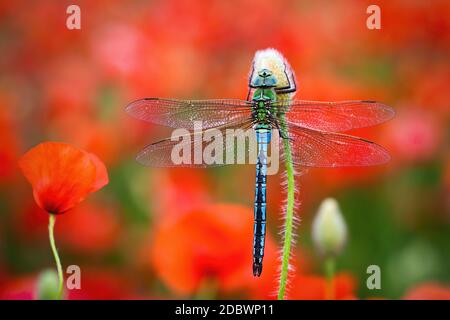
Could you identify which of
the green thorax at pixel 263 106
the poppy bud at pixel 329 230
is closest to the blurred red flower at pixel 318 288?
the poppy bud at pixel 329 230

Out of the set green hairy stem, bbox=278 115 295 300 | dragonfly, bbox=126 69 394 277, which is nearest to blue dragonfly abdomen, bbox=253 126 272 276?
dragonfly, bbox=126 69 394 277

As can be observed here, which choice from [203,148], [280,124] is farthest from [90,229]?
[280,124]

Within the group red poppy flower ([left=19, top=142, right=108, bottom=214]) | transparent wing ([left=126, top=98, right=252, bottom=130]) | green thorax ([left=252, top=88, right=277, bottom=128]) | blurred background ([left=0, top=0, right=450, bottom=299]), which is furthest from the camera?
blurred background ([left=0, top=0, right=450, bottom=299])

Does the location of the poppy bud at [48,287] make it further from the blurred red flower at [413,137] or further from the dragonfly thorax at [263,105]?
the blurred red flower at [413,137]

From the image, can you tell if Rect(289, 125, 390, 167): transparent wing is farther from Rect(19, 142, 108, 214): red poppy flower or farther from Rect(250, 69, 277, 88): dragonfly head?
Rect(19, 142, 108, 214): red poppy flower

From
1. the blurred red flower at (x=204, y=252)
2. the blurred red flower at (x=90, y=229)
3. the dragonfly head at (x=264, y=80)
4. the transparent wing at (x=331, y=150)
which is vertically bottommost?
the blurred red flower at (x=90, y=229)

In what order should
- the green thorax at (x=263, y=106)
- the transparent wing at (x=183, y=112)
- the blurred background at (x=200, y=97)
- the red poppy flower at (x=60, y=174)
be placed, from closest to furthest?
the red poppy flower at (x=60, y=174) < the green thorax at (x=263, y=106) < the transparent wing at (x=183, y=112) < the blurred background at (x=200, y=97)

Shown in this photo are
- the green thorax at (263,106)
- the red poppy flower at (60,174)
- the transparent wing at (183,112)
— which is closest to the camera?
the red poppy flower at (60,174)
